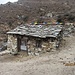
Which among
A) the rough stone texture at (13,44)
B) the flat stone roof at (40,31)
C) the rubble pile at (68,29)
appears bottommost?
the rough stone texture at (13,44)

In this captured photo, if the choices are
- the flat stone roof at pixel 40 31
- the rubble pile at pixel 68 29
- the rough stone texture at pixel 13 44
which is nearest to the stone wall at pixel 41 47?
the flat stone roof at pixel 40 31

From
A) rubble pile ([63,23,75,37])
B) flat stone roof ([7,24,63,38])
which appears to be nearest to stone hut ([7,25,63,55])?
flat stone roof ([7,24,63,38])

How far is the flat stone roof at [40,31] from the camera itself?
15.8m

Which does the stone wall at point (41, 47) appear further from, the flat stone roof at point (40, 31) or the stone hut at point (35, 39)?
the flat stone roof at point (40, 31)

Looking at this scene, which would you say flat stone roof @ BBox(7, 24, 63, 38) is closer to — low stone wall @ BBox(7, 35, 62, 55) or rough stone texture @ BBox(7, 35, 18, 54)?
low stone wall @ BBox(7, 35, 62, 55)

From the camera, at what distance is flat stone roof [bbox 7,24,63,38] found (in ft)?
51.8

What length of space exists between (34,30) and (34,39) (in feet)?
3.22

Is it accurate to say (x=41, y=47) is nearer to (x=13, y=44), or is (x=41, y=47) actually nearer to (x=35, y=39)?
(x=35, y=39)

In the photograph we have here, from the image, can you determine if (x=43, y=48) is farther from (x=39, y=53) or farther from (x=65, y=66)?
(x=65, y=66)

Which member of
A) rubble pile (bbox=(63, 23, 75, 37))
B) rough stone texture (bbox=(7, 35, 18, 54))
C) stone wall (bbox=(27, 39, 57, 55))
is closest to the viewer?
stone wall (bbox=(27, 39, 57, 55))

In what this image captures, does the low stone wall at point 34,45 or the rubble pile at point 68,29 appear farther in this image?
the rubble pile at point 68,29

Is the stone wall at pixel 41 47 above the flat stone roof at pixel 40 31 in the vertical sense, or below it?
below

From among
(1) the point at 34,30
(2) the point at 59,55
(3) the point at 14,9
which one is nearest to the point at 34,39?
(1) the point at 34,30

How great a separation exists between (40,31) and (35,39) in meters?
0.85
